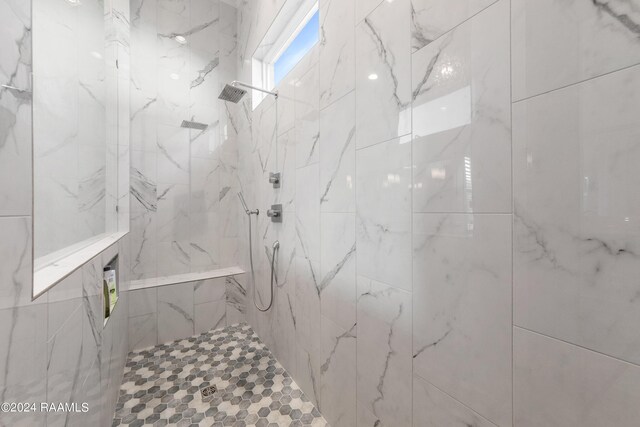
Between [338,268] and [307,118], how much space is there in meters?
0.88

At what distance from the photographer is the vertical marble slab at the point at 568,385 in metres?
0.46

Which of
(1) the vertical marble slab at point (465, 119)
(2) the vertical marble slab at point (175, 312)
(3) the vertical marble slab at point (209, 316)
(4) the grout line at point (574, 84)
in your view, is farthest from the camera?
(3) the vertical marble slab at point (209, 316)

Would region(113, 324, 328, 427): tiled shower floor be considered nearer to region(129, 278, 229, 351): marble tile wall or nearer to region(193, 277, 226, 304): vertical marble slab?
region(129, 278, 229, 351): marble tile wall

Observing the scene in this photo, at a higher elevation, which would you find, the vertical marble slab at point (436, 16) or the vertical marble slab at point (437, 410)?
the vertical marble slab at point (436, 16)

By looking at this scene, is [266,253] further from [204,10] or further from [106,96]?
[204,10]

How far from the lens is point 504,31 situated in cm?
60

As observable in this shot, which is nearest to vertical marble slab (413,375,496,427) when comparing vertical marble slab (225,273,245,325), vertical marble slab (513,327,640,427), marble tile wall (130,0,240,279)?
vertical marble slab (513,327,640,427)

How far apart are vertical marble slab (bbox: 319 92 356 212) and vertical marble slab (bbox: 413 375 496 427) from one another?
712 millimetres

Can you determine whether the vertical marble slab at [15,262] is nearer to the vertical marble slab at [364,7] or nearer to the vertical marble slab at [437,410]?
the vertical marble slab at [437,410]

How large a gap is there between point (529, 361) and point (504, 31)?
795mm

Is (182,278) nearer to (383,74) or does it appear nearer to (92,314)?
(92,314)

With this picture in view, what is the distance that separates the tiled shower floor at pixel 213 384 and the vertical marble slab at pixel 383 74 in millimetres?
1558

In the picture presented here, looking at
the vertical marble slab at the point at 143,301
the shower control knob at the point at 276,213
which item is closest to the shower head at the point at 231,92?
the shower control knob at the point at 276,213

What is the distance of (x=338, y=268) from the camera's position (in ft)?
4.02
